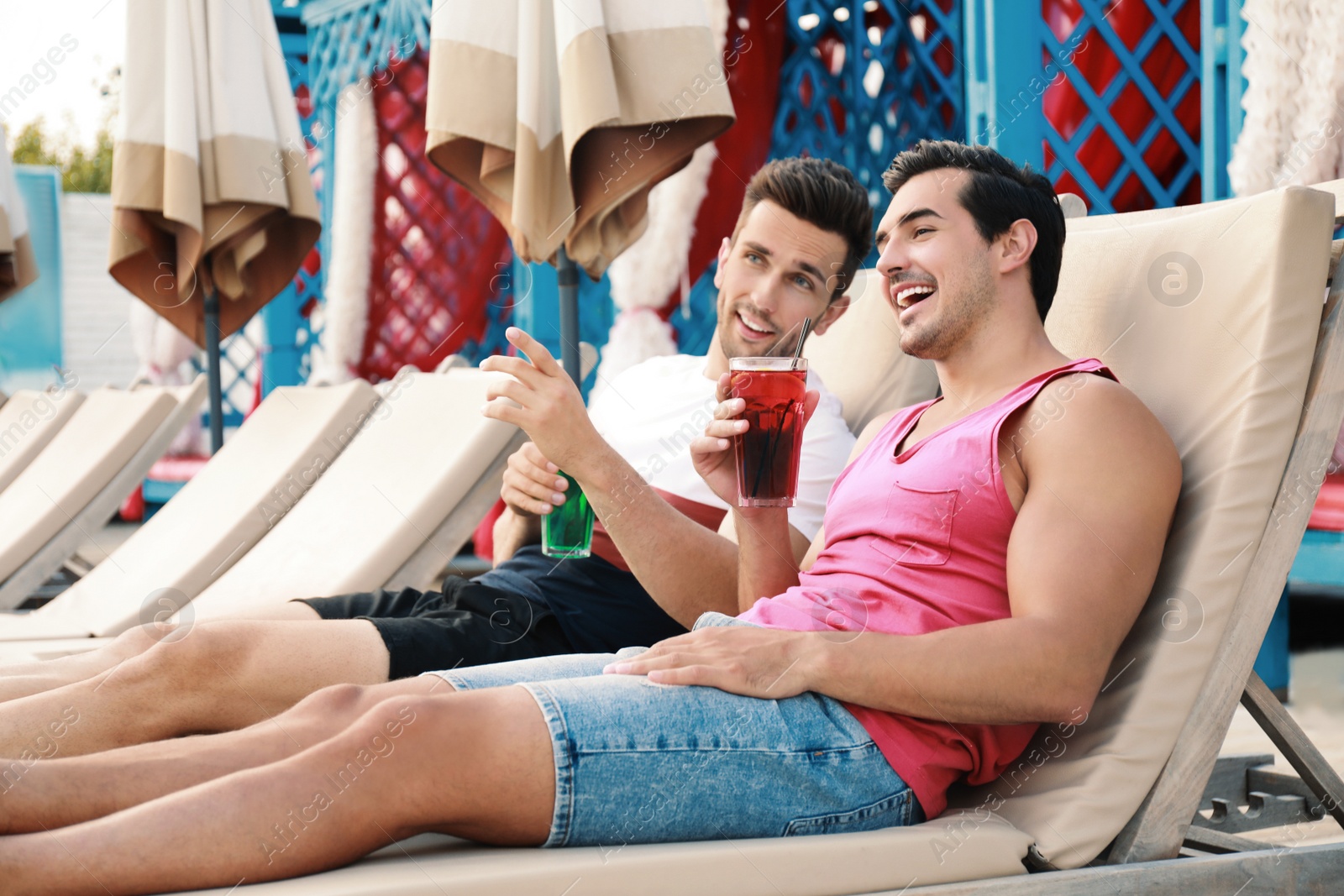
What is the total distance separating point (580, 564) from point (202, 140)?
2588 mm

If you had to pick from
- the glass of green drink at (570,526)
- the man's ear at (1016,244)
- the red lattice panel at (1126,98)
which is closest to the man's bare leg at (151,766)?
the glass of green drink at (570,526)

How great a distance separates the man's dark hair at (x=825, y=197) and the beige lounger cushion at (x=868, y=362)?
0.43 ft

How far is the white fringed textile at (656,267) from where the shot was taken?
476cm

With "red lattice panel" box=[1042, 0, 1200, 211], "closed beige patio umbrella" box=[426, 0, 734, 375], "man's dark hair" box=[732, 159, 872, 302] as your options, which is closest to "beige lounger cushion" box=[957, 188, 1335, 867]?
"man's dark hair" box=[732, 159, 872, 302]

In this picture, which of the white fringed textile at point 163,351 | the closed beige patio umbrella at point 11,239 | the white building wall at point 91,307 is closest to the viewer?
the closed beige patio umbrella at point 11,239

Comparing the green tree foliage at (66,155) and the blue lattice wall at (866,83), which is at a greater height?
the green tree foliage at (66,155)

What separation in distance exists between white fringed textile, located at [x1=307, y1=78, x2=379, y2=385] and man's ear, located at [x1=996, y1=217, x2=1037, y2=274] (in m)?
5.82

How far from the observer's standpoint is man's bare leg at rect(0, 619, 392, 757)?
1.72 m

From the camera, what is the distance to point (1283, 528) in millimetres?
1458

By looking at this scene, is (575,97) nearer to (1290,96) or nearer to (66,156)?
(1290,96)

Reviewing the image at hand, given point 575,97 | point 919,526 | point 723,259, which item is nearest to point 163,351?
point 575,97

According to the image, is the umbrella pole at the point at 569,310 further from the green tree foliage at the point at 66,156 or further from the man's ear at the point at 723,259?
the green tree foliage at the point at 66,156

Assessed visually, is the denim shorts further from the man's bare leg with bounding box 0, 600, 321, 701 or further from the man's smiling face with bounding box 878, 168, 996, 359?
the man's bare leg with bounding box 0, 600, 321, 701

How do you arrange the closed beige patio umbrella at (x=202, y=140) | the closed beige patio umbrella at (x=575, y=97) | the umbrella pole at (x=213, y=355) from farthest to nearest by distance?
the umbrella pole at (x=213, y=355), the closed beige patio umbrella at (x=202, y=140), the closed beige patio umbrella at (x=575, y=97)
